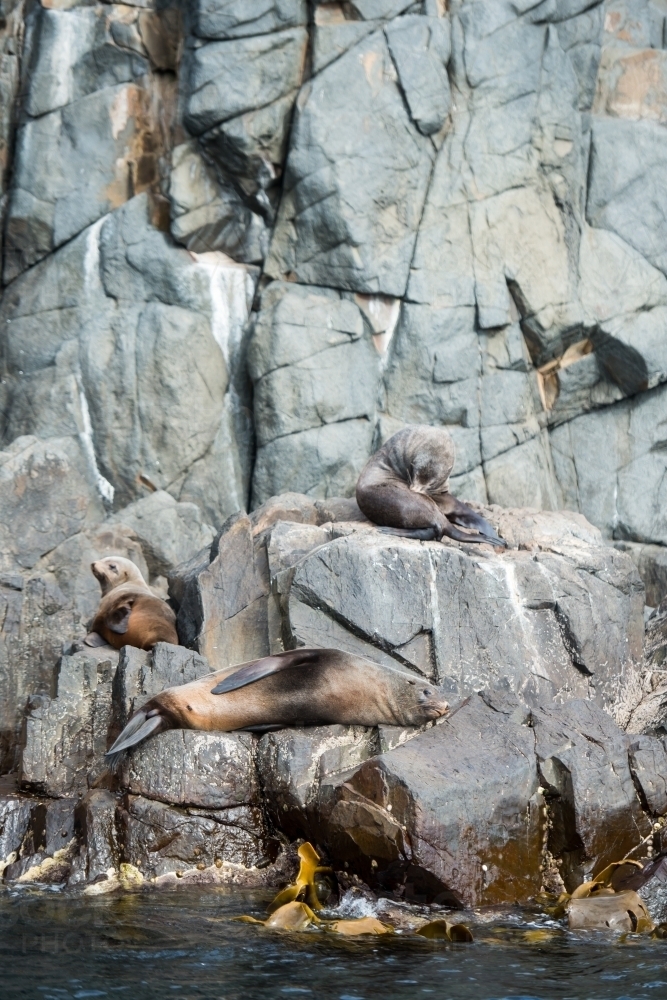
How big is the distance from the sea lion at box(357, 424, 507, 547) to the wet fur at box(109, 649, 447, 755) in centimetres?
199

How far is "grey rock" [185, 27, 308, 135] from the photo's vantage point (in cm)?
1343

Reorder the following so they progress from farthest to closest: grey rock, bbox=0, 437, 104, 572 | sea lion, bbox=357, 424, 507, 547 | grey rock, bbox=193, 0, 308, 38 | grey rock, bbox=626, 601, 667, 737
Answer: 1. grey rock, bbox=193, 0, 308, 38
2. grey rock, bbox=0, 437, 104, 572
3. sea lion, bbox=357, 424, 507, 547
4. grey rock, bbox=626, 601, 667, 737

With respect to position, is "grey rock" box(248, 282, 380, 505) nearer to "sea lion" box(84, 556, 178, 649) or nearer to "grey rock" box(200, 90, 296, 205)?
"grey rock" box(200, 90, 296, 205)

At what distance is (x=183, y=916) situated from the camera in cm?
501

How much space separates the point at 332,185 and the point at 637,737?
29.0ft

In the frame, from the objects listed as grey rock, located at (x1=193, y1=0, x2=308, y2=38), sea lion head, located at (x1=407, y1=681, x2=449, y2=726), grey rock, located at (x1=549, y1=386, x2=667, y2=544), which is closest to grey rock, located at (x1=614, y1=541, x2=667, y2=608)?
grey rock, located at (x1=549, y1=386, x2=667, y2=544)

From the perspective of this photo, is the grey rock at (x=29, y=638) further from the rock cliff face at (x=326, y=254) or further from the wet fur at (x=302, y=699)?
the rock cliff face at (x=326, y=254)

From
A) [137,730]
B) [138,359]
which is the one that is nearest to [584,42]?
[138,359]

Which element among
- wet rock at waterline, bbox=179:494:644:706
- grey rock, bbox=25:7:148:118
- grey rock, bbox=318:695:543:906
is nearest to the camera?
grey rock, bbox=318:695:543:906

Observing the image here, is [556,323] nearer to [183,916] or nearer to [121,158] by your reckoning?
[121,158]

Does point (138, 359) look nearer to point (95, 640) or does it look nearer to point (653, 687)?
point (95, 640)

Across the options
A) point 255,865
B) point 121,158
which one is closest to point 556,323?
point 121,158

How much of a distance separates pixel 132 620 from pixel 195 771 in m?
2.55

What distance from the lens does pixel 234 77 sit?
13.4 meters
